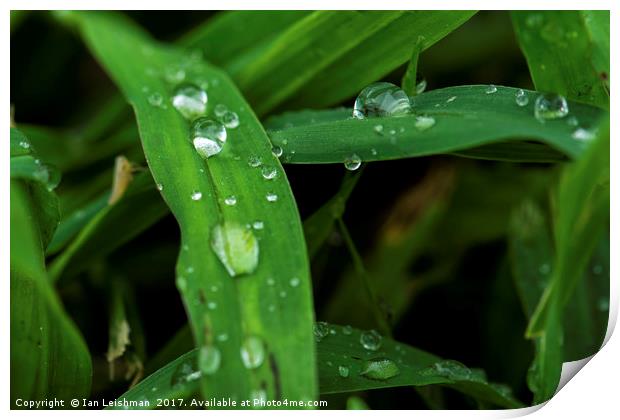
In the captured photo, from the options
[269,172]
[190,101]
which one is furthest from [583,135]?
[190,101]

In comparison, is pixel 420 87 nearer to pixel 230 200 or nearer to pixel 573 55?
pixel 573 55

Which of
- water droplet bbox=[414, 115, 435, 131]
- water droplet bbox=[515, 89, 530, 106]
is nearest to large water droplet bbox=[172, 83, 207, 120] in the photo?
water droplet bbox=[414, 115, 435, 131]

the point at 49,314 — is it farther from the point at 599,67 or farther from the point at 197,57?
the point at 599,67

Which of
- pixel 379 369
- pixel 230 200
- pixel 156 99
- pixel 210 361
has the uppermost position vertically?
pixel 156 99

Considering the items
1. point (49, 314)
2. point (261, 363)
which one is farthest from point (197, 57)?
point (261, 363)

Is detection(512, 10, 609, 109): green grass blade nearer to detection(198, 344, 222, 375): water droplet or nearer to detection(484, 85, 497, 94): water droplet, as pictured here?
detection(484, 85, 497, 94): water droplet

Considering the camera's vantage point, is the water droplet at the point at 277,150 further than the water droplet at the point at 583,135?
Yes

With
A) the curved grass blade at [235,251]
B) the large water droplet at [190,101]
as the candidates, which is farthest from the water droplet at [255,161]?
the large water droplet at [190,101]

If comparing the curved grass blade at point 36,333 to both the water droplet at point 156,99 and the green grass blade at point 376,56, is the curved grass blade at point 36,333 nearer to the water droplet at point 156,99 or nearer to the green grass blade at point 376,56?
the water droplet at point 156,99
